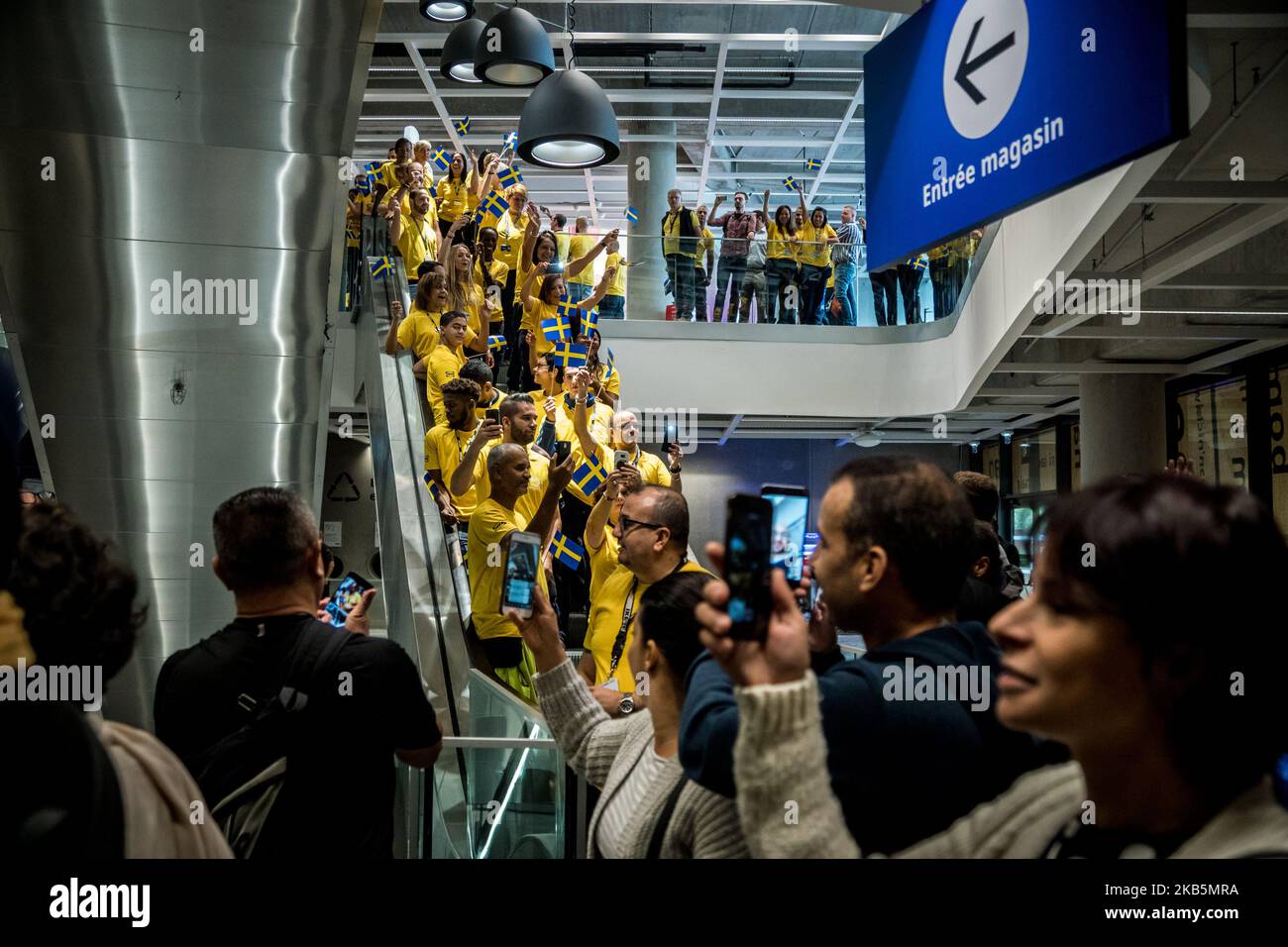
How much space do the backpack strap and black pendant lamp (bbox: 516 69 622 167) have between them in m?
5.85

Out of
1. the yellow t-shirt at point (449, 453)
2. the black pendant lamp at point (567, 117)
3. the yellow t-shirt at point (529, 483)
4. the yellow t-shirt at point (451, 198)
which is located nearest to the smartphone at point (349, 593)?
the yellow t-shirt at point (529, 483)

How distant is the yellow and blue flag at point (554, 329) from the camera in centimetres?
905

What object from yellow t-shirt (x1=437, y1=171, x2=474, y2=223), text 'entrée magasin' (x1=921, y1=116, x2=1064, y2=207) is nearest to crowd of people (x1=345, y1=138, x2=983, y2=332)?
yellow t-shirt (x1=437, y1=171, x2=474, y2=223)

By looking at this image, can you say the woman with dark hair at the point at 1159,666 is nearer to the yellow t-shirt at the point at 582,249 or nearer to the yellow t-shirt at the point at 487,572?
the yellow t-shirt at the point at 487,572

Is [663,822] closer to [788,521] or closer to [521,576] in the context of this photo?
[788,521]

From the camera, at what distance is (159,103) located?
439 cm

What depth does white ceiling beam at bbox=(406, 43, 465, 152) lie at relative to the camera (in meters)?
13.3

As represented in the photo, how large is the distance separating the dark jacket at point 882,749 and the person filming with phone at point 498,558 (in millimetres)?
3384

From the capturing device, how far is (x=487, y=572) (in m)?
5.00

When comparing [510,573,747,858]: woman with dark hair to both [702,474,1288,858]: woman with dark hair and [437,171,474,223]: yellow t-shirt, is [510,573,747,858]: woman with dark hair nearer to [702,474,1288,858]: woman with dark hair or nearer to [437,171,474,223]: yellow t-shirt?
[702,474,1288,858]: woman with dark hair

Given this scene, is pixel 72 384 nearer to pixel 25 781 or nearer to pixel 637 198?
pixel 25 781

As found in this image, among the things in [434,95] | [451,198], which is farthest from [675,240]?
[434,95]

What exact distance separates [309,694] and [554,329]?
7.19 m
